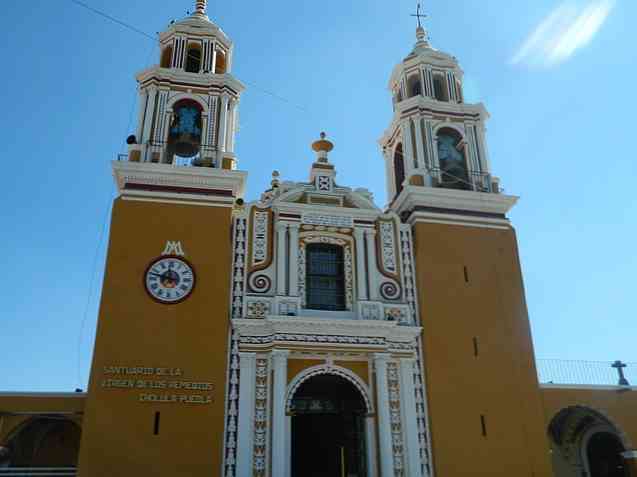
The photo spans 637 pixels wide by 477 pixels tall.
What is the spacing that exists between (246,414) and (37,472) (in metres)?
4.89

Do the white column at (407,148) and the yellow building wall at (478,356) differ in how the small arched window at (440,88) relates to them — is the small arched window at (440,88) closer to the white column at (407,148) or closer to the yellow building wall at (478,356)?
the white column at (407,148)

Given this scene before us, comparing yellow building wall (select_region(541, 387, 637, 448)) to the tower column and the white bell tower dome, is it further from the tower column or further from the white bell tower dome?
the tower column

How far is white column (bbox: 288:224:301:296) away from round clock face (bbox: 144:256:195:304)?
2429mm

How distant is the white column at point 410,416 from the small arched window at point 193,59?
10714 mm

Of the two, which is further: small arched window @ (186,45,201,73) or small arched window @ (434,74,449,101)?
small arched window @ (434,74,449,101)

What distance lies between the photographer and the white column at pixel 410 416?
49.3 feet

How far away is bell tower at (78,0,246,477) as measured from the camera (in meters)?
14.0

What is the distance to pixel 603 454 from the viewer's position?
60.1ft

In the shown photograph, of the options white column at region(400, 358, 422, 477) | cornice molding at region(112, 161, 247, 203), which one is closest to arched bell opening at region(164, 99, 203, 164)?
cornice molding at region(112, 161, 247, 203)

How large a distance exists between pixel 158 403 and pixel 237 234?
4607 mm

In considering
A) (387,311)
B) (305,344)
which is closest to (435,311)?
(387,311)

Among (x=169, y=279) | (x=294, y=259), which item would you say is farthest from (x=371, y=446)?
(x=169, y=279)

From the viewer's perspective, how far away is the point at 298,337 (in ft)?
50.7

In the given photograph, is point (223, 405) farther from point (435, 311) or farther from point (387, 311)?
point (435, 311)
